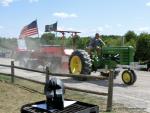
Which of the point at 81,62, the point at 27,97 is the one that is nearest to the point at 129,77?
the point at 81,62

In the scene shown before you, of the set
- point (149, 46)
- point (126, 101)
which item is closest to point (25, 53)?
point (149, 46)

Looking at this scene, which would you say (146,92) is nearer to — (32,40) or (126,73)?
(126,73)

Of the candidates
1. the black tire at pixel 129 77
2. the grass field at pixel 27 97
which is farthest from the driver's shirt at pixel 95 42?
the grass field at pixel 27 97

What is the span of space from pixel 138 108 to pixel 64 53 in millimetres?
9799

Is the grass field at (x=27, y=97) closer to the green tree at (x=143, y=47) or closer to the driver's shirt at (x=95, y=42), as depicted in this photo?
the driver's shirt at (x=95, y=42)

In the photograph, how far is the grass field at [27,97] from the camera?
9461mm

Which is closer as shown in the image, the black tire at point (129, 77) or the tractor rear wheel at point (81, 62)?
the black tire at point (129, 77)

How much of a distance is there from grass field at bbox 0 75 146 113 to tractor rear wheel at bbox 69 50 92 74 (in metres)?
2.15

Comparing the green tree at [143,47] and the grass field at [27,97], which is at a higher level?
the green tree at [143,47]

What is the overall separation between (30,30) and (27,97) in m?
14.2

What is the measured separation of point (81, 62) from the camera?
1505 cm

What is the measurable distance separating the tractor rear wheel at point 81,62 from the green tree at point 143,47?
8778 mm

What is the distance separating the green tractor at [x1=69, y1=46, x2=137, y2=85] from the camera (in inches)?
561

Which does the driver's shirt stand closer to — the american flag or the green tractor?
the green tractor
